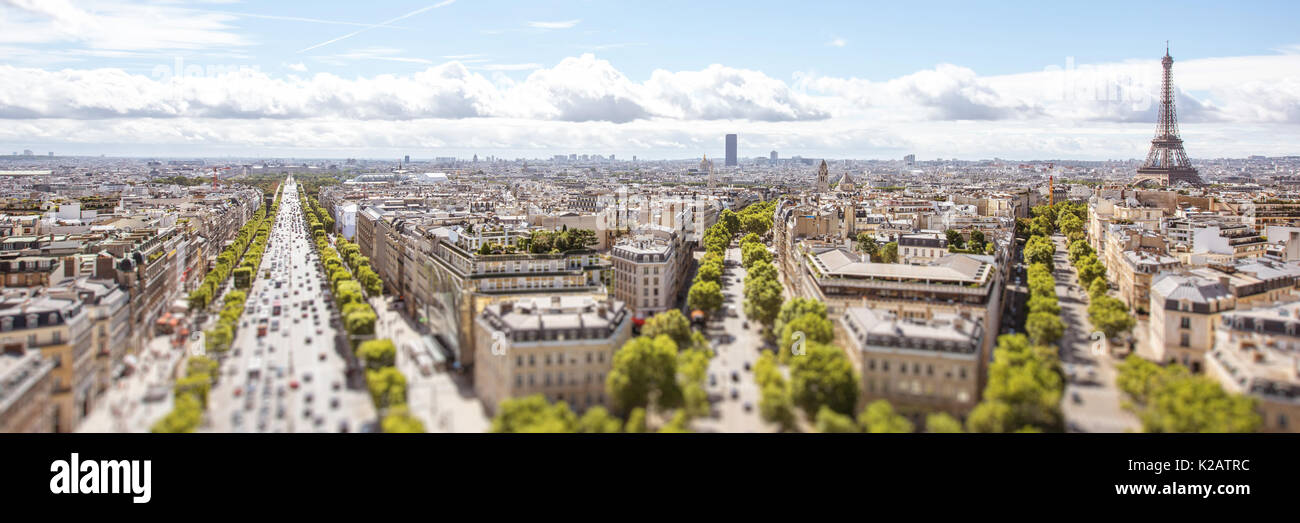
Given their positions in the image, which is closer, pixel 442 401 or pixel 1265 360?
pixel 1265 360

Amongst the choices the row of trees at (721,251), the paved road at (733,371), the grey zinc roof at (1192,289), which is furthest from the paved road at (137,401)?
the grey zinc roof at (1192,289)

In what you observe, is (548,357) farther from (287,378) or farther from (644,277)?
(644,277)

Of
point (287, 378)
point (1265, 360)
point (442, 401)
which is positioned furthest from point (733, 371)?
point (1265, 360)

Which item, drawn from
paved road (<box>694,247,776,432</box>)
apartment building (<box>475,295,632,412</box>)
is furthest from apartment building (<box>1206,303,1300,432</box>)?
apartment building (<box>475,295,632,412</box>)

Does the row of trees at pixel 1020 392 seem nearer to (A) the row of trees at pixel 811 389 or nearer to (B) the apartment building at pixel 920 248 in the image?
(A) the row of trees at pixel 811 389
